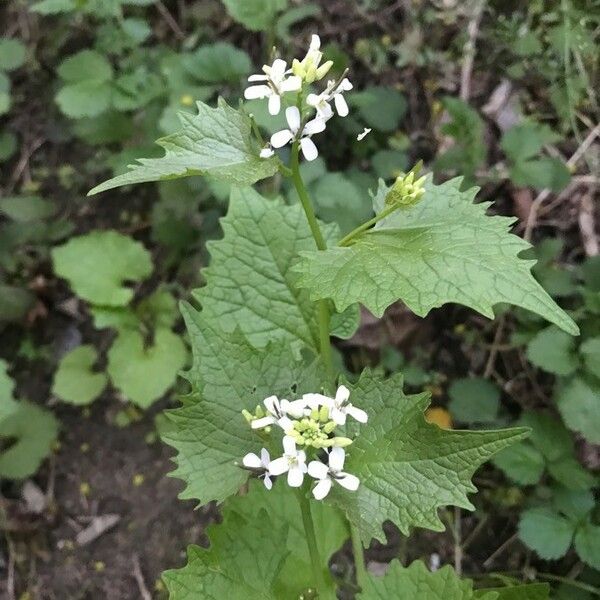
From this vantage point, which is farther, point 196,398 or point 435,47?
point 435,47

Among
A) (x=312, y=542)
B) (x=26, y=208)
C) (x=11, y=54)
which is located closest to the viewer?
(x=312, y=542)

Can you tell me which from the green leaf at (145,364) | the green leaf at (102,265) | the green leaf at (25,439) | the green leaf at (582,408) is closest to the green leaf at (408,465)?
the green leaf at (582,408)

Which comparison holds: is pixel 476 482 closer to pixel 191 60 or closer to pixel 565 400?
pixel 565 400

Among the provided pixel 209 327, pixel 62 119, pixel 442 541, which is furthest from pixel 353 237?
pixel 62 119

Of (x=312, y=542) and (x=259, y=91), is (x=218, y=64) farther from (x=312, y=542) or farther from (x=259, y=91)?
(x=312, y=542)

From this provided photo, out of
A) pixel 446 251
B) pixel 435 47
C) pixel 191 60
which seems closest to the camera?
pixel 446 251

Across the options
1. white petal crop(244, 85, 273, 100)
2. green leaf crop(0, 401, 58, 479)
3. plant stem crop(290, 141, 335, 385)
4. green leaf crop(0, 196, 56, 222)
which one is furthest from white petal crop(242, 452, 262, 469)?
green leaf crop(0, 196, 56, 222)

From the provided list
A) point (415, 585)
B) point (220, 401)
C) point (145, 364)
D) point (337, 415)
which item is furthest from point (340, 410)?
point (145, 364)
